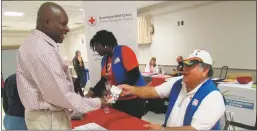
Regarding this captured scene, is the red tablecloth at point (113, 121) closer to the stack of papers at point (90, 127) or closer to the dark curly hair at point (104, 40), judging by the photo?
the stack of papers at point (90, 127)

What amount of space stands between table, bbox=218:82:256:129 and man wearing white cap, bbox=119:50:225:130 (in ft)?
6.99

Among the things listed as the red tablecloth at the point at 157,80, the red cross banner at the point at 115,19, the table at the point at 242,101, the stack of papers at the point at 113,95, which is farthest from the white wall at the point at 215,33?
the stack of papers at the point at 113,95

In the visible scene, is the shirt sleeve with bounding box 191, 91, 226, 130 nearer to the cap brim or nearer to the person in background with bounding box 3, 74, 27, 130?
the cap brim

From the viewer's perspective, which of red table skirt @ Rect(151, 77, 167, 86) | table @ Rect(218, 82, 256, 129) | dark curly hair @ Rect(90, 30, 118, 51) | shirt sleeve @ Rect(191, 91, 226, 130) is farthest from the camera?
red table skirt @ Rect(151, 77, 167, 86)

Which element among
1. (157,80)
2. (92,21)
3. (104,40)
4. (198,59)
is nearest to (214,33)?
(157,80)

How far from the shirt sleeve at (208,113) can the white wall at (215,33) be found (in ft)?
13.7

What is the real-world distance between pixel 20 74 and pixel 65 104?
0.27 m

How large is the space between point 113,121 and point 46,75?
2.52ft

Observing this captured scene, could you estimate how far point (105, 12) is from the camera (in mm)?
2904

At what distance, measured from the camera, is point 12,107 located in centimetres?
146

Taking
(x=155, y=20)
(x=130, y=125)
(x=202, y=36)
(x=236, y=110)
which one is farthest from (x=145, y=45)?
(x=130, y=125)

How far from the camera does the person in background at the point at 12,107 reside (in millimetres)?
1410

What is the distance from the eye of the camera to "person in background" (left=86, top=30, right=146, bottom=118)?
2.02m

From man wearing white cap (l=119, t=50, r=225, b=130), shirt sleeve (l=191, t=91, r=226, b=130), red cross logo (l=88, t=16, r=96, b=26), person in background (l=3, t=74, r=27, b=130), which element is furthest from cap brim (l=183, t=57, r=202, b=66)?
red cross logo (l=88, t=16, r=96, b=26)
